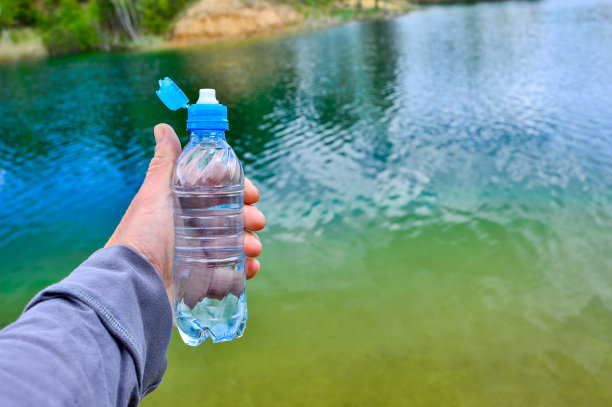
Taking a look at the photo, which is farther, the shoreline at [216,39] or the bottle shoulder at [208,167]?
the shoreline at [216,39]

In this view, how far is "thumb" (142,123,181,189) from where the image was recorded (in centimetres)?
208

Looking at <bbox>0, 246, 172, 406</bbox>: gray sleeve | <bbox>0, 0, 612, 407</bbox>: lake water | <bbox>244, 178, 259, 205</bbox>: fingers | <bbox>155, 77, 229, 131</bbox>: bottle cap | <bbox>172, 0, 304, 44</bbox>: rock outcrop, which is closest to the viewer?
<bbox>0, 246, 172, 406</bbox>: gray sleeve

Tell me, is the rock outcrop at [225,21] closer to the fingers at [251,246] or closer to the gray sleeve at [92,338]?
the fingers at [251,246]

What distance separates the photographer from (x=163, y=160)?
6.95 ft

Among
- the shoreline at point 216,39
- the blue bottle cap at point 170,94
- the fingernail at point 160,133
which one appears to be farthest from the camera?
the shoreline at point 216,39

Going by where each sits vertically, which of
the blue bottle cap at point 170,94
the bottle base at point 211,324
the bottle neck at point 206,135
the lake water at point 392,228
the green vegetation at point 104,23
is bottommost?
the lake water at point 392,228

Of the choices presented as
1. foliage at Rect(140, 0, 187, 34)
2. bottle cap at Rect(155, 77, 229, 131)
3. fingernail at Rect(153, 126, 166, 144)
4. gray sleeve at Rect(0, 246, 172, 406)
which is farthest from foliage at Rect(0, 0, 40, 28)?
gray sleeve at Rect(0, 246, 172, 406)

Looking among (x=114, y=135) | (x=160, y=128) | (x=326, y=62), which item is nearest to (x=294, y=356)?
(x=160, y=128)

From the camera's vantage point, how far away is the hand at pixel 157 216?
6.19 feet

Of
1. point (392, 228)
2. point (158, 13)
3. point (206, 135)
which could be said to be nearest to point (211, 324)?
point (206, 135)

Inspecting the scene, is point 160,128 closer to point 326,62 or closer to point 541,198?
point 541,198

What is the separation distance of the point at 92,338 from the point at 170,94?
1.18 m

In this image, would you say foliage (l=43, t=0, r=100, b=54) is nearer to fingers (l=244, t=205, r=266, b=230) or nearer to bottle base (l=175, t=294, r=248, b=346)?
fingers (l=244, t=205, r=266, b=230)

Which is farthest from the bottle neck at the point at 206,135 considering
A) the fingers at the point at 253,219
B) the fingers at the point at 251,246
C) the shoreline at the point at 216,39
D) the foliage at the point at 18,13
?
the foliage at the point at 18,13
